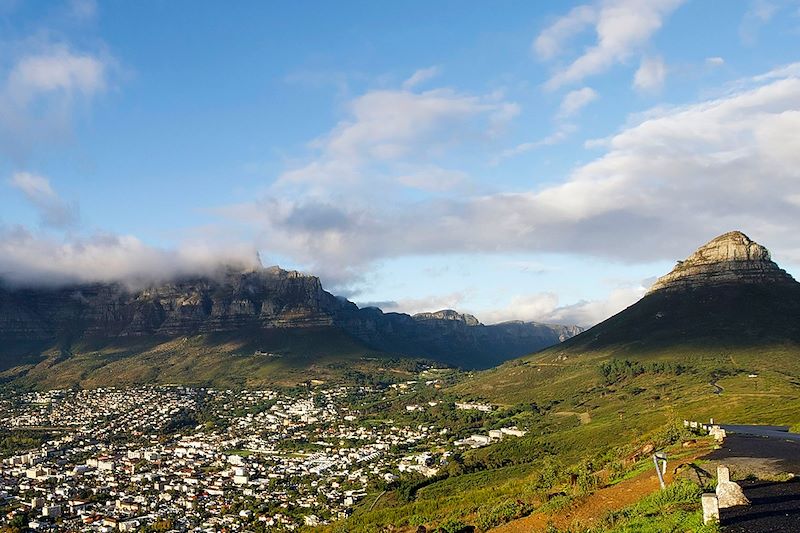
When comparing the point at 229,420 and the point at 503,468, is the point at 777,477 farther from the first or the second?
the point at 229,420

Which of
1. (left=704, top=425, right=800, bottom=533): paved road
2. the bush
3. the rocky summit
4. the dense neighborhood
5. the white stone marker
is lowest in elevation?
the dense neighborhood

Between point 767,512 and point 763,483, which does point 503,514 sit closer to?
point 763,483

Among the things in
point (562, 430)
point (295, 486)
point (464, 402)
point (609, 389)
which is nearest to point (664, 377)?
point (609, 389)

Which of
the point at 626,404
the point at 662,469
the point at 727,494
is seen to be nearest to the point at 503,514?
the point at 662,469

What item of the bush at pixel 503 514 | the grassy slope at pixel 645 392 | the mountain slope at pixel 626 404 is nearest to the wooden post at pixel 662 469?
the mountain slope at pixel 626 404

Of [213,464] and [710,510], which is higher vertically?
[710,510]

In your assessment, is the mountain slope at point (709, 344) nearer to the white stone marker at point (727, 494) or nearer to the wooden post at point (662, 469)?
the wooden post at point (662, 469)

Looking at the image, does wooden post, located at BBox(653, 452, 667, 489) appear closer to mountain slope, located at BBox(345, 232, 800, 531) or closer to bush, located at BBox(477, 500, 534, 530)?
mountain slope, located at BBox(345, 232, 800, 531)

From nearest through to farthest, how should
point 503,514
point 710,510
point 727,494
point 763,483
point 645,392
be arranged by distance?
point 710,510, point 727,494, point 763,483, point 503,514, point 645,392

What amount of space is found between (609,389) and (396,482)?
75.8 m

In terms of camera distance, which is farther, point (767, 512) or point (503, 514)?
point (503, 514)

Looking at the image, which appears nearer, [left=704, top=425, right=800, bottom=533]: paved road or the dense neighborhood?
[left=704, top=425, right=800, bottom=533]: paved road

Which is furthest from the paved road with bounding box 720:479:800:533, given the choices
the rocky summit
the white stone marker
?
the rocky summit

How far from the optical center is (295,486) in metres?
99.4
